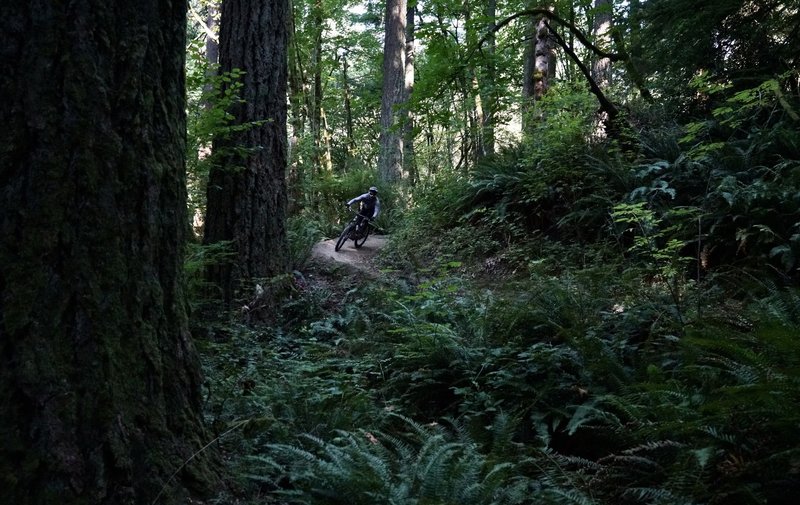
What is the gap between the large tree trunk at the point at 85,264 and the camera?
6.38ft

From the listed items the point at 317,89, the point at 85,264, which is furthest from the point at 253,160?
the point at 317,89

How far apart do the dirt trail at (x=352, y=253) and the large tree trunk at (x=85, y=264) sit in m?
6.75

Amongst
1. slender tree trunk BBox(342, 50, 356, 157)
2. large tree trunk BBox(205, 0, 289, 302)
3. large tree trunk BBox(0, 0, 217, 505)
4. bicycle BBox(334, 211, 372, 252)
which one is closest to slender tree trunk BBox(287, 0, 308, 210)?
slender tree trunk BBox(342, 50, 356, 157)

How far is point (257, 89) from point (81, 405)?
17.9 ft

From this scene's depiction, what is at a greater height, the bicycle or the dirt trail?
the bicycle

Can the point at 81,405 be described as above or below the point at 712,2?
below

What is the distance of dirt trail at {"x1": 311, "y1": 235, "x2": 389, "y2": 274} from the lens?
30.6 feet

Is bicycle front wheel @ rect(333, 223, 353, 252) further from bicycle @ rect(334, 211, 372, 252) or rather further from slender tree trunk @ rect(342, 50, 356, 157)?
slender tree trunk @ rect(342, 50, 356, 157)

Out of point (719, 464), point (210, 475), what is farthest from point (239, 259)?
point (719, 464)

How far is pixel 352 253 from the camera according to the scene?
1086 centimetres

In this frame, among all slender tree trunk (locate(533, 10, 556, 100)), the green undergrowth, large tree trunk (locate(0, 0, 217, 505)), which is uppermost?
slender tree trunk (locate(533, 10, 556, 100))

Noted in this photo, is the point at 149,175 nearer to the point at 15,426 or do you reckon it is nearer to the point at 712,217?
the point at 15,426

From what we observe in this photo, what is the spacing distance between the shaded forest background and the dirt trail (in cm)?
36

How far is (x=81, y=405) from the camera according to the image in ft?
6.63
